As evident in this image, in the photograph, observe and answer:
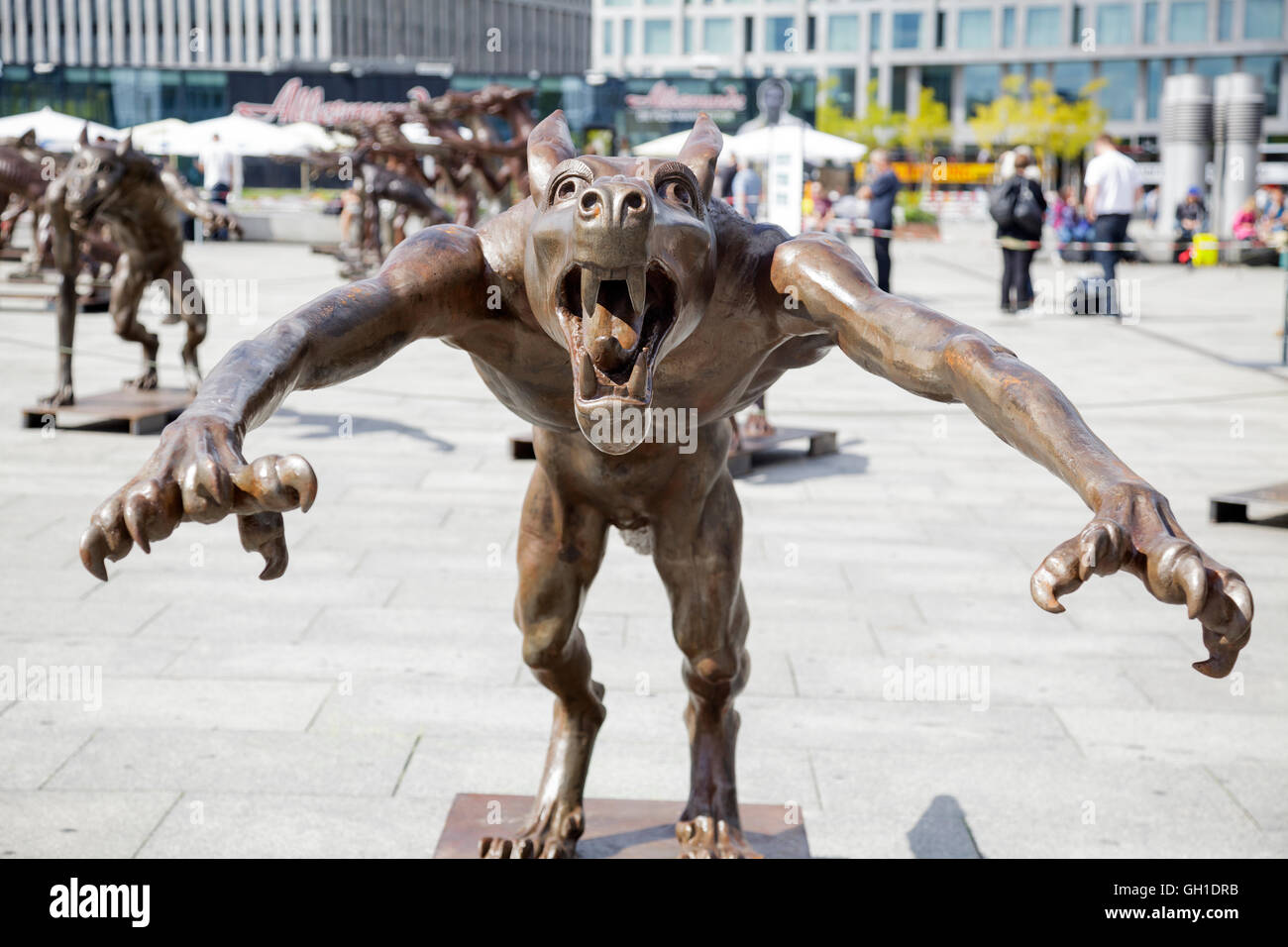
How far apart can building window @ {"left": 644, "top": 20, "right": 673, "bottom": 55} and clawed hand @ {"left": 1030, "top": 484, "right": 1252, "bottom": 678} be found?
87.4 metres

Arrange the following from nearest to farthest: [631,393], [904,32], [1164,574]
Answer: [1164,574], [631,393], [904,32]

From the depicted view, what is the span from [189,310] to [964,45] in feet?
240

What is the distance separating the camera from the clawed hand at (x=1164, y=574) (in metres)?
1.90

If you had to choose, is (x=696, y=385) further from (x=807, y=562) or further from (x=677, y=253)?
(x=807, y=562)

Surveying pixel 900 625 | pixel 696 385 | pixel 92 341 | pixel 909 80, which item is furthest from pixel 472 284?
pixel 909 80

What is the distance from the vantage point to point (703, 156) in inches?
113

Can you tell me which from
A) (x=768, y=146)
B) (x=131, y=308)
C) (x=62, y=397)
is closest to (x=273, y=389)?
(x=62, y=397)

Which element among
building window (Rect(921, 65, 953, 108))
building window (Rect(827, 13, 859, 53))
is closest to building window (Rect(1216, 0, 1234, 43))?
building window (Rect(921, 65, 953, 108))

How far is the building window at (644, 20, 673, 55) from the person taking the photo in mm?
85438

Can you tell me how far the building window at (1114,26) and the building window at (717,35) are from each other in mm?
22011

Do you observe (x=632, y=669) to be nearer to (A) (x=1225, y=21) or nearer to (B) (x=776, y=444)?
(B) (x=776, y=444)

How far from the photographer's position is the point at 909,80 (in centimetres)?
7756
